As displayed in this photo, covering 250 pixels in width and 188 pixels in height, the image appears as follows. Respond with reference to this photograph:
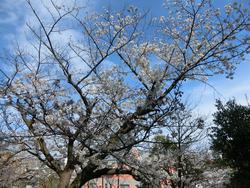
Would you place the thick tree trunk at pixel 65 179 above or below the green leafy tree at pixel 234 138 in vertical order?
below

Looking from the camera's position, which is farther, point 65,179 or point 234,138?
point 234,138

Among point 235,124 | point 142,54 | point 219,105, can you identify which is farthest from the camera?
point 219,105

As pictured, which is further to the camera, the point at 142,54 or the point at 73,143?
the point at 142,54

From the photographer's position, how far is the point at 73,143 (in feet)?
26.0

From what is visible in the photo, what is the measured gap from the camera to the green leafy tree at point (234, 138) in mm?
13477

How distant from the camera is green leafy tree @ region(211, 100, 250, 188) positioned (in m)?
13.5

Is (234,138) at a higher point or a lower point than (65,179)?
higher

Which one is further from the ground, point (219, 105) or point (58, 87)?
point (219, 105)

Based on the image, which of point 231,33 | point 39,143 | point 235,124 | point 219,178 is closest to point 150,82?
point 231,33

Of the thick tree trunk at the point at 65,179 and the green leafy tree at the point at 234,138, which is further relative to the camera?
the green leafy tree at the point at 234,138

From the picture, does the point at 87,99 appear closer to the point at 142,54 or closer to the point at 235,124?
the point at 142,54

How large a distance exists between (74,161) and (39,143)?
3.57 feet

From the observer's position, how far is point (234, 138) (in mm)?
13875

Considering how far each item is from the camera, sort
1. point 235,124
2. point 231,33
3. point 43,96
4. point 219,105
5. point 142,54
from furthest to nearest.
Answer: point 219,105 → point 235,124 → point 142,54 → point 43,96 → point 231,33
